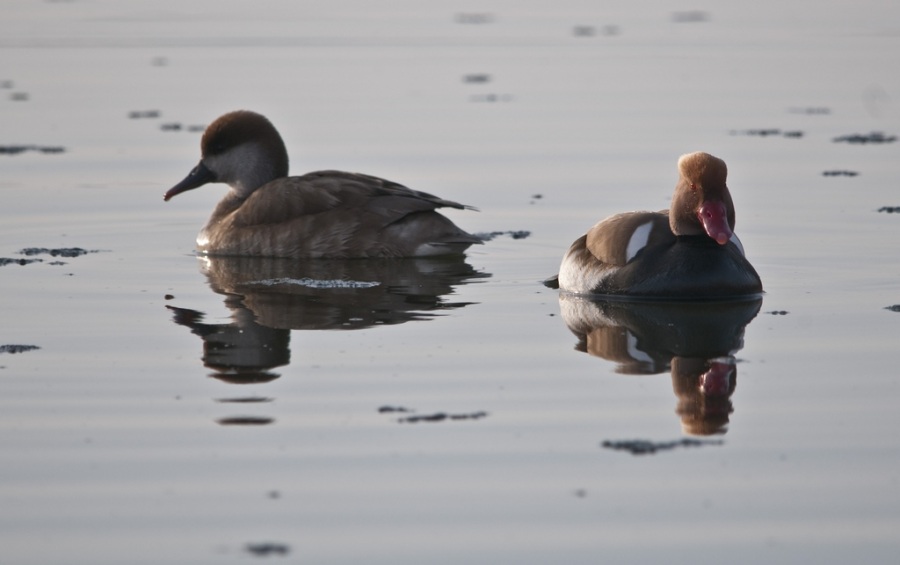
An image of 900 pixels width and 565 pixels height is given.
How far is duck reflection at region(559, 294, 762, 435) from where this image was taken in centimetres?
748

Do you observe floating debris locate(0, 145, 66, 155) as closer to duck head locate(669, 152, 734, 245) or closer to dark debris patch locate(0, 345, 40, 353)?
dark debris patch locate(0, 345, 40, 353)

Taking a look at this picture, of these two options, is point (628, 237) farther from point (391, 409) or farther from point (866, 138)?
point (866, 138)

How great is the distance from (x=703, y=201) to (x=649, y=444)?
11.5 feet

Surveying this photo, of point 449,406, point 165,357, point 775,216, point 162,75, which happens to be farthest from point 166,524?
point 162,75

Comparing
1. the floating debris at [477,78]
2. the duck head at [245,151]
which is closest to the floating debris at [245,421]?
the duck head at [245,151]

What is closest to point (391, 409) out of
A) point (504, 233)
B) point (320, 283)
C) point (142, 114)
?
point (320, 283)

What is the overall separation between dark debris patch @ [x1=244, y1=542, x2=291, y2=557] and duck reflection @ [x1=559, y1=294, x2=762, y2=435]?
2.20 m

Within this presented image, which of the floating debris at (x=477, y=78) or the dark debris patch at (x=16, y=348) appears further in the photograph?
the floating debris at (x=477, y=78)

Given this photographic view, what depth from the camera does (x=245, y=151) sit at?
44.1ft

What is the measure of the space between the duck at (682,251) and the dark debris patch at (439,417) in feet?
10.2

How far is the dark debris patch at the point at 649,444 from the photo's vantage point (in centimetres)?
665

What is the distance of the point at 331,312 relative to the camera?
9836 millimetres

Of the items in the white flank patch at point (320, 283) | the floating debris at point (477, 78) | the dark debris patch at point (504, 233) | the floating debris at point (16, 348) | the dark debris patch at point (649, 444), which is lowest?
the white flank patch at point (320, 283)

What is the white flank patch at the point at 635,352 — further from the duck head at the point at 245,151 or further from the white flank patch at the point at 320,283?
the duck head at the point at 245,151
